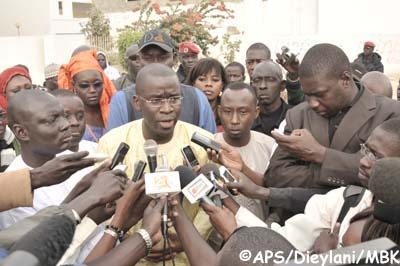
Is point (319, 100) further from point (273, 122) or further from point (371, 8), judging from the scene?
point (371, 8)

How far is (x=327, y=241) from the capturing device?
220cm

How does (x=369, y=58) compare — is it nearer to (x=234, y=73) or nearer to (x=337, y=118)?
(x=234, y=73)

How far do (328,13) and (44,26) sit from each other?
42.3ft

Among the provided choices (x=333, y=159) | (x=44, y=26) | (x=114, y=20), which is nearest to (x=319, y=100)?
(x=333, y=159)

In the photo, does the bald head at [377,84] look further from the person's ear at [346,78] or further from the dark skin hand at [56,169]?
the dark skin hand at [56,169]

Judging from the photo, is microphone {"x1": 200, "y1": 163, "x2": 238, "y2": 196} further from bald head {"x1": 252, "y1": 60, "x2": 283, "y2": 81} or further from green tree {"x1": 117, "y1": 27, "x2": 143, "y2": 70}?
green tree {"x1": 117, "y1": 27, "x2": 143, "y2": 70}

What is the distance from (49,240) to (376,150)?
1.71 meters

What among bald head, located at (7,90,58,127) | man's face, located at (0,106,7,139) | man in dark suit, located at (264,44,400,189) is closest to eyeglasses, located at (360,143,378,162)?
man in dark suit, located at (264,44,400,189)

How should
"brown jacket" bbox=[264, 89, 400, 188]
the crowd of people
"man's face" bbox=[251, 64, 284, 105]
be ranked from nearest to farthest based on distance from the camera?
the crowd of people → "brown jacket" bbox=[264, 89, 400, 188] → "man's face" bbox=[251, 64, 284, 105]

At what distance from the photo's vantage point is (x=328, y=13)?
18.9 metres

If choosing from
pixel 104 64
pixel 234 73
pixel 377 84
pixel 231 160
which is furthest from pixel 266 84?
pixel 104 64

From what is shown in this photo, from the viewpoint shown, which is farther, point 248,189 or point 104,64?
point 104,64

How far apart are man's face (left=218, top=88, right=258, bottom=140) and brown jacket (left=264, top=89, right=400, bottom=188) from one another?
1.70 feet

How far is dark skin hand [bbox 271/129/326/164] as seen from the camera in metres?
2.67
